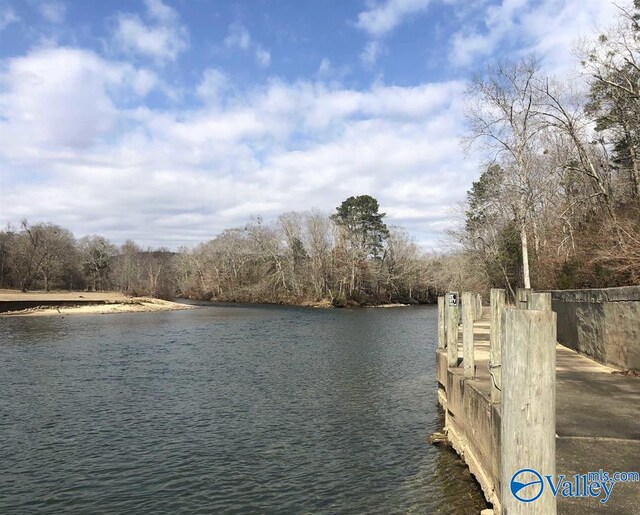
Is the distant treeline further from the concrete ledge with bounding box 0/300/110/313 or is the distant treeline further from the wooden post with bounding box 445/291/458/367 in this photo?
the wooden post with bounding box 445/291/458/367

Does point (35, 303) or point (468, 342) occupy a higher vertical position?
point (468, 342)

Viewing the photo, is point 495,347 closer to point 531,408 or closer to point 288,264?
point 531,408

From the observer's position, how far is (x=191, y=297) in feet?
295

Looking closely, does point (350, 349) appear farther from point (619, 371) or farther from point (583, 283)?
point (619, 371)

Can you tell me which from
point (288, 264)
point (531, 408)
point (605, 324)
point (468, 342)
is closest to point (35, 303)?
point (288, 264)

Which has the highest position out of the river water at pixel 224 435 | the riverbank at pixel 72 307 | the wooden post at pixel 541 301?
the wooden post at pixel 541 301

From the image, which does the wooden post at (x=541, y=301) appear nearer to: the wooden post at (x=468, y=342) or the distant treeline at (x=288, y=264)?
the wooden post at (x=468, y=342)

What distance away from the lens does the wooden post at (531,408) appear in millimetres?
3225

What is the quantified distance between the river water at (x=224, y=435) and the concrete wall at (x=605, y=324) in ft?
12.7

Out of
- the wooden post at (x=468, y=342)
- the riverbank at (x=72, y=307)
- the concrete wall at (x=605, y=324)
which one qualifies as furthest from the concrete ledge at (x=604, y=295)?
the riverbank at (x=72, y=307)

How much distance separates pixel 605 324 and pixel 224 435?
8336 mm

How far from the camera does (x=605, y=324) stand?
10.4m

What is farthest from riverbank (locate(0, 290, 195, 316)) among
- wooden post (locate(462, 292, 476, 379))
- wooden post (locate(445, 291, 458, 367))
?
wooden post (locate(462, 292, 476, 379))

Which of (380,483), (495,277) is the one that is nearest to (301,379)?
(380,483)
